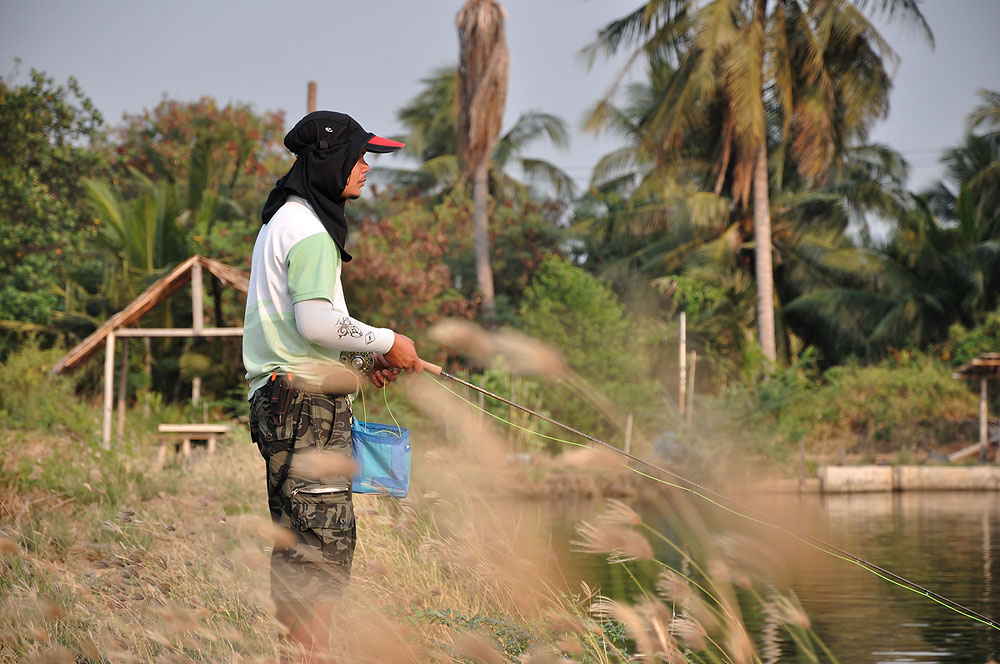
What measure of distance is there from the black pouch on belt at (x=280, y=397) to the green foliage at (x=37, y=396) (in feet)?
36.3

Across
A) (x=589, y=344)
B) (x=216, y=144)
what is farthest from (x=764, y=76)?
(x=216, y=144)

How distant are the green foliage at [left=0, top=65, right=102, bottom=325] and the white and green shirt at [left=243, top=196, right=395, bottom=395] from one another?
1856cm

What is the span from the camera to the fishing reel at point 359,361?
365cm

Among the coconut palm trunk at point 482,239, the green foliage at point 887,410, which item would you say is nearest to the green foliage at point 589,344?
the coconut palm trunk at point 482,239

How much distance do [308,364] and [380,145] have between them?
→ 2.54 ft

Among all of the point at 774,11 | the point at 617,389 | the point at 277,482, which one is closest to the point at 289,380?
the point at 277,482

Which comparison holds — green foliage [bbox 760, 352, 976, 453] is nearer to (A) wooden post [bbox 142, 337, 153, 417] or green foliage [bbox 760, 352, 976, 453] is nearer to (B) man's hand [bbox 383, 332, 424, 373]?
(A) wooden post [bbox 142, 337, 153, 417]

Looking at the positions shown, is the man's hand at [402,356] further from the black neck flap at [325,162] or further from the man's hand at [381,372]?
the black neck flap at [325,162]

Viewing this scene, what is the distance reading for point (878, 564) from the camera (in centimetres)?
972

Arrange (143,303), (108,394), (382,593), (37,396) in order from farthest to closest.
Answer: (37,396), (143,303), (108,394), (382,593)

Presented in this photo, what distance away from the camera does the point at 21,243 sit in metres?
21.5

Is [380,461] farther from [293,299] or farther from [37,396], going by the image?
[37,396]

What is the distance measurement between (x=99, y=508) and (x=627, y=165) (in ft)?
79.2

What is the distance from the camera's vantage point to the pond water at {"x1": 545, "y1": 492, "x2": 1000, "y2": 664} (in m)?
6.55
